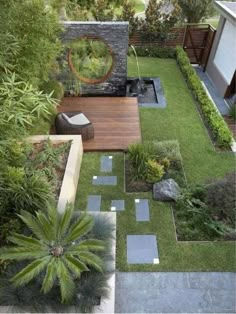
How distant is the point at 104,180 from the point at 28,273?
345 centimetres

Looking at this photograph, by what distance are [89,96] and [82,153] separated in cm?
339

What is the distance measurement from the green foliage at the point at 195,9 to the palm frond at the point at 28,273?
1544 cm

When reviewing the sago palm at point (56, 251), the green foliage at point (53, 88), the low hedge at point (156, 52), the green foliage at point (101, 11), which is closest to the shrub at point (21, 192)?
the sago palm at point (56, 251)

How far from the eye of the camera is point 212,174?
7.69 m

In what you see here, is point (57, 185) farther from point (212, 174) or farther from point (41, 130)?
point (212, 174)

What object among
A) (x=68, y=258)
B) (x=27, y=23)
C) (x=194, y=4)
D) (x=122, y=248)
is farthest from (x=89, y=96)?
(x=194, y=4)

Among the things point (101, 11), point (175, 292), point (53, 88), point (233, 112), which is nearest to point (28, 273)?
point (175, 292)

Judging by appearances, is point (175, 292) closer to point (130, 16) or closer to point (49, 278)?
point (49, 278)

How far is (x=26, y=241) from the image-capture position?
4801 mm

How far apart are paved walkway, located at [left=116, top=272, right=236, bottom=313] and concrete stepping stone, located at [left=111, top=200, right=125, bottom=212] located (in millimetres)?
1570

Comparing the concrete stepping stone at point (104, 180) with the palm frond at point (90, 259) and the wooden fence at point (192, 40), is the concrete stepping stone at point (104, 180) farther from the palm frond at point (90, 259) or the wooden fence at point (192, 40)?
the wooden fence at point (192, 40)

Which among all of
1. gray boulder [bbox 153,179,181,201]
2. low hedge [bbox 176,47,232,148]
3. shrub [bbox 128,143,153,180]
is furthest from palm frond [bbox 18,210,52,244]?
low hedge [bbox 176,47,232,148]

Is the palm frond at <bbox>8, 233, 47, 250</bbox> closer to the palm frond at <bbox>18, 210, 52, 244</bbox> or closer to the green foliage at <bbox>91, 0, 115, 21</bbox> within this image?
the palm frond at <bbox>18, 210, 52, 244</bbox>

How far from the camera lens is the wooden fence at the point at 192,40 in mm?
13258
